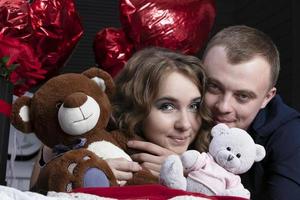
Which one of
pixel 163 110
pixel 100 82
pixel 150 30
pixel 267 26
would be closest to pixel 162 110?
pixel 163 110

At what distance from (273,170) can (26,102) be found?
0.59 metres

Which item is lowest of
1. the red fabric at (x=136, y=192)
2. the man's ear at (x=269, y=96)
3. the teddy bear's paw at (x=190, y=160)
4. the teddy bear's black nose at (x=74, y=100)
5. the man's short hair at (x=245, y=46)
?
the man's ear at (x=269, y=96)

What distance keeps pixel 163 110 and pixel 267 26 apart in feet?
6.39

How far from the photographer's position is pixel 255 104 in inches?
52.2

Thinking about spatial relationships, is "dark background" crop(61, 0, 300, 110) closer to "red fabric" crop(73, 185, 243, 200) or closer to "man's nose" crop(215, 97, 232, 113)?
"man's nose" crop(215, 97, 232, 113)

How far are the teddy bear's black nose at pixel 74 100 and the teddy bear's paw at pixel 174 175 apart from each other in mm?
201

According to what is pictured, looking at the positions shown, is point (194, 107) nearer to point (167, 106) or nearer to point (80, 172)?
point (167, 106)

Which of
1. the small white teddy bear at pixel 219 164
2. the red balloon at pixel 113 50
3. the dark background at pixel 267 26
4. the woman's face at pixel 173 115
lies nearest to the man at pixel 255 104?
the woman's face at pixel 173 115

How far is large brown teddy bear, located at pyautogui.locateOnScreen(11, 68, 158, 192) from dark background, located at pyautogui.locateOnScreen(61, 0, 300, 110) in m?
1.57

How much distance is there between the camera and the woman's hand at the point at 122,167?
42.7 inches

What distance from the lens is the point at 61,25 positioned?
1.49 metres

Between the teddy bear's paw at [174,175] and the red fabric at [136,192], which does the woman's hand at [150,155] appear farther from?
the red fabric at [136,192]

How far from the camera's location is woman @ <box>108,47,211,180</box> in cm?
119

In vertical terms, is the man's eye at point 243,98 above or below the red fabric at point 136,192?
below
